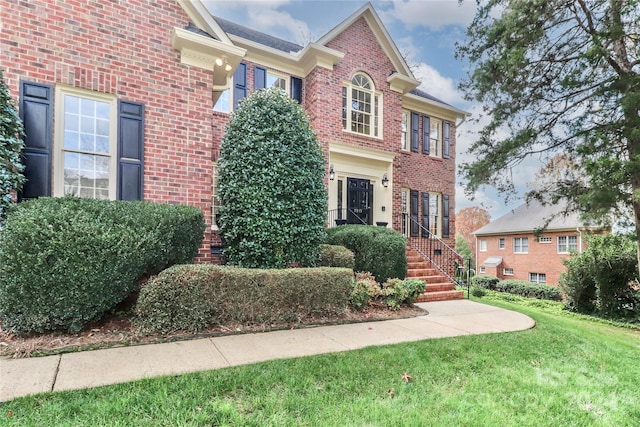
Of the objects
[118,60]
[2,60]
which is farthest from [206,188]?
[2,60]

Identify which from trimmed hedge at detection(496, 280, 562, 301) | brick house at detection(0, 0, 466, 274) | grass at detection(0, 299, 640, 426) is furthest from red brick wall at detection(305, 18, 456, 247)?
trimmed hedge at detection(496, 280, 562, 301)

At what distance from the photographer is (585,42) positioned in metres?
7.96

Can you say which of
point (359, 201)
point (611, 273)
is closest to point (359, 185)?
point (359, 201)

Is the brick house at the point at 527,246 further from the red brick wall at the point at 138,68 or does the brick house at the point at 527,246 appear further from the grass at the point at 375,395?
the red brick wall at the point at 138,68

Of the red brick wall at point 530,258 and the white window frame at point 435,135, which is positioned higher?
the white window frame at point 435,135

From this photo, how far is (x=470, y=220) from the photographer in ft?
123

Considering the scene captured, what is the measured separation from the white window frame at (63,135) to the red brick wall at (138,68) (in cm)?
11

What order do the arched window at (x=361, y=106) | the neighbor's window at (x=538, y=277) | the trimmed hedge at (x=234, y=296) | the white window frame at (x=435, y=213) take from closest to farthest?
the trimmed hedge at (x=234, y=296) → the arched window at (x=361, y=106) → the white window frame at (x=435, y=213) → the neighbor's window at (x=538, y=277)

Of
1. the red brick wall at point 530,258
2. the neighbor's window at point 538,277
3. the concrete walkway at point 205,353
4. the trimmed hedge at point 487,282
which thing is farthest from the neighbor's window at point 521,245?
the concrete walkway at point 205,353

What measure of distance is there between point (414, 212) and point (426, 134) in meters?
3.26

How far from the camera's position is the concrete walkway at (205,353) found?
3.06m

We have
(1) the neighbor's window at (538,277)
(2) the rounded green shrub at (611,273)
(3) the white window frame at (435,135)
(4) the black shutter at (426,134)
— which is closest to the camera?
(2) the rounded green shrub at (611,273)

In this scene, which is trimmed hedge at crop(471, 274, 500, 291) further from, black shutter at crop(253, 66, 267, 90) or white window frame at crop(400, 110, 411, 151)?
black shutter at crop(253, 66, 267, 90)

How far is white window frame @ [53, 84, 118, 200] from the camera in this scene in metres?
5.30
